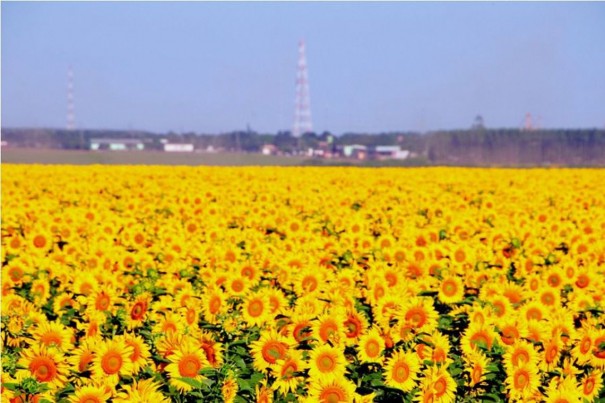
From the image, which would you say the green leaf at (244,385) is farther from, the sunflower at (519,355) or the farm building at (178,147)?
the farm building at (178,147)

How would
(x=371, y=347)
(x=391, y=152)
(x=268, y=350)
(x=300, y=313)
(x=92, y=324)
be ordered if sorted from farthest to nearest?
(x=391, y=152)
(x=92, y=324)
(x=300, y=313)
(x=371, y=347)
(x=268, y=350)

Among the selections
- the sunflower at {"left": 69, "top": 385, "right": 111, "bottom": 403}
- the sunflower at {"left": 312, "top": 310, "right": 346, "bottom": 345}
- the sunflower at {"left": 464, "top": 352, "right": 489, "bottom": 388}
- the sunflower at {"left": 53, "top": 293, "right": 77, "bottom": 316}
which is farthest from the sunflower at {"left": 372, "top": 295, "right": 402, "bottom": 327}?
the sunflower at {"left": 53, "top": 293, "right": 77, "bottom": 316}

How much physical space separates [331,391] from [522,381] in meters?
0.89

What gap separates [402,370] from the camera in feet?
12.3

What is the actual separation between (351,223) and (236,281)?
4105 mm

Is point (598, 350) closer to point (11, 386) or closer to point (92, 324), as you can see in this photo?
point (92, 324)

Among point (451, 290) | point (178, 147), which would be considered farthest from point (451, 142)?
point (451, 290)

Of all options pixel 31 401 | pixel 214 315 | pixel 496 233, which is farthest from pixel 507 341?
pixel 496 233

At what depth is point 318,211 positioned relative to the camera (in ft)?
39.1

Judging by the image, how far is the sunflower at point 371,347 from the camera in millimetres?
3946

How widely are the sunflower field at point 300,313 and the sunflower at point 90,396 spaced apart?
13mm

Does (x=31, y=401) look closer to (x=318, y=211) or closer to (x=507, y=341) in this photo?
(x=507, y=341)

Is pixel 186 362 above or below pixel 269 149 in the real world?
above

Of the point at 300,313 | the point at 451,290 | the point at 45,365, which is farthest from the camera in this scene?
the point at 451,290
